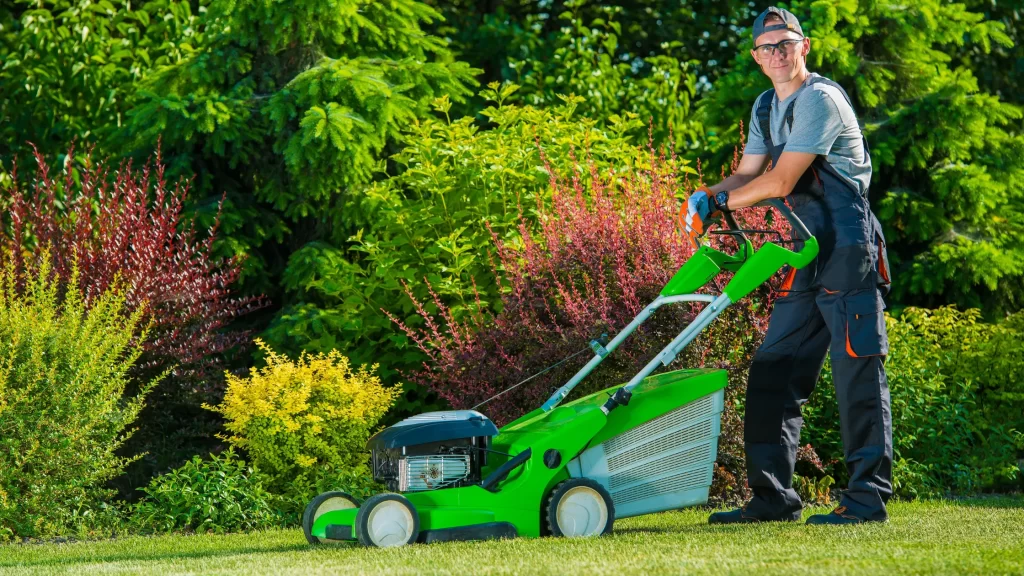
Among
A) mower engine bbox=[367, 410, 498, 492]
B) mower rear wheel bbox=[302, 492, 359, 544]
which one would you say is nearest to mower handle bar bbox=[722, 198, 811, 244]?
mower engine bbox=[367, 410, 498, 492]

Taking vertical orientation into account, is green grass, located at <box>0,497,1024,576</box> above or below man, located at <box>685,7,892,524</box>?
below

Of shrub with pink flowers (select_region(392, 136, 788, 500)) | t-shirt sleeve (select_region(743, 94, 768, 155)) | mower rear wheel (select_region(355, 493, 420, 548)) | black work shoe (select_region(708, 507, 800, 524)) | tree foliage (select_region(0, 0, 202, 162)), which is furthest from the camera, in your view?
tree foliage (select_region(0, 0, 202, 162))

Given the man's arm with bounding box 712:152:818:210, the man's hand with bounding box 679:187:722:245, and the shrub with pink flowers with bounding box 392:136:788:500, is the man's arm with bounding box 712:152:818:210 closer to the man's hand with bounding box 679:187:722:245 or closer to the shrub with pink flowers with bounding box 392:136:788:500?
the man's hand with bounding box 679:187:722:245

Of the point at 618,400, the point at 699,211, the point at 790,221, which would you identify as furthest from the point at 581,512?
the point at 790,221

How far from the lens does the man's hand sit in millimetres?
4602

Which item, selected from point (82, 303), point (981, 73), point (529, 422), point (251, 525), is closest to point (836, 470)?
point (529, 422)

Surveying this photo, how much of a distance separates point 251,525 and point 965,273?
18.3ft

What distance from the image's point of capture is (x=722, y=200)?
15.1ft

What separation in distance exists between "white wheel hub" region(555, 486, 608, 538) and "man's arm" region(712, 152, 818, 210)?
4.12ft

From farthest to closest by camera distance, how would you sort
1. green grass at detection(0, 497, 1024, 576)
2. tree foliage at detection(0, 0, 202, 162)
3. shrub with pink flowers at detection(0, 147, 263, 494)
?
tree foliage at detection(0, 0, 202, 162) < shrub with pink flowers at detection(0, 147, 263, 494) < green grass at detection(0, 497, 1024, 576)

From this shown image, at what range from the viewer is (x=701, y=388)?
4809 millimetres

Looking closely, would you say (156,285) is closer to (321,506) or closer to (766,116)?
(321,506)

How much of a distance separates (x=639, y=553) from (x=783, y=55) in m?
2.10

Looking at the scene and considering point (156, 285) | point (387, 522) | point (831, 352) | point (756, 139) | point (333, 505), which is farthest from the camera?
point (156, 285)
